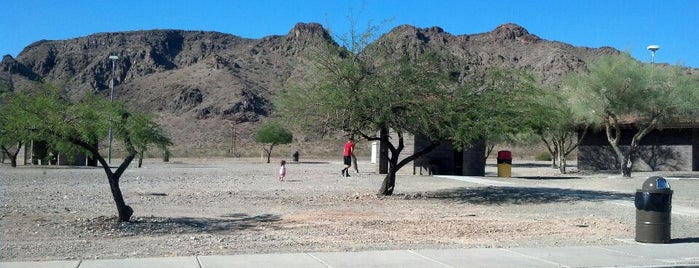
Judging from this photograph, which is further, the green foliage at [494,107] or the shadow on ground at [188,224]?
the green foliage at [494,107]

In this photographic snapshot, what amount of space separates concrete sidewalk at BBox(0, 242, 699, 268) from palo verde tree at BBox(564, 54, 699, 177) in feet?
76.4

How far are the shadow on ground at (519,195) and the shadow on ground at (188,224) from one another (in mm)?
7911

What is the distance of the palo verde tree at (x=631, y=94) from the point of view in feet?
116

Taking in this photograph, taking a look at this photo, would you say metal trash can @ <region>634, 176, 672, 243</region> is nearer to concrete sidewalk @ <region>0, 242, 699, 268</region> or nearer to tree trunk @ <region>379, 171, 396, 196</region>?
concrete sidewalk @ <region>0, 242, 699, 268</region>

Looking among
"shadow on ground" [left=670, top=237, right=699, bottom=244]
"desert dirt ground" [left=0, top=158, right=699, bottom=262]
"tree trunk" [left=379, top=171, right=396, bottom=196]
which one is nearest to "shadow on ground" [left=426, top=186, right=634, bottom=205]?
"desert dirt ground" [left=0, top=158, right=699, bottom=262]

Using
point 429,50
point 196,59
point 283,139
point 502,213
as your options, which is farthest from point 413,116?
point 196,59

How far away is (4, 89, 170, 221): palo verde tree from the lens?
1582cm

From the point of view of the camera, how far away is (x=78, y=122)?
16.4 m

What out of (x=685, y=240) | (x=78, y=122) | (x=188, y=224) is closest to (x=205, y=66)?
(x=188, y=224)

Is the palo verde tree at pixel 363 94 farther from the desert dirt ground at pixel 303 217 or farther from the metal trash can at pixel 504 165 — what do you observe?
the metal trash can at pixel 504 165

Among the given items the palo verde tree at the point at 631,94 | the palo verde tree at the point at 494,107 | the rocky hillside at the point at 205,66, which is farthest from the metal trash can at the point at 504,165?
the rocky hillside at the point at 205,66

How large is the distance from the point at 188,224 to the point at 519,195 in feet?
41.4

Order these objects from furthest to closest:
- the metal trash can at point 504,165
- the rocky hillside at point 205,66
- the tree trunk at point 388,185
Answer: the rocky hillside at point 205,66 < the metal trash can at point 504,165 < the tree trunk at point 388,185

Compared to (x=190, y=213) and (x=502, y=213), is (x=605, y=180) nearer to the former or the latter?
(x=502, y=213)
